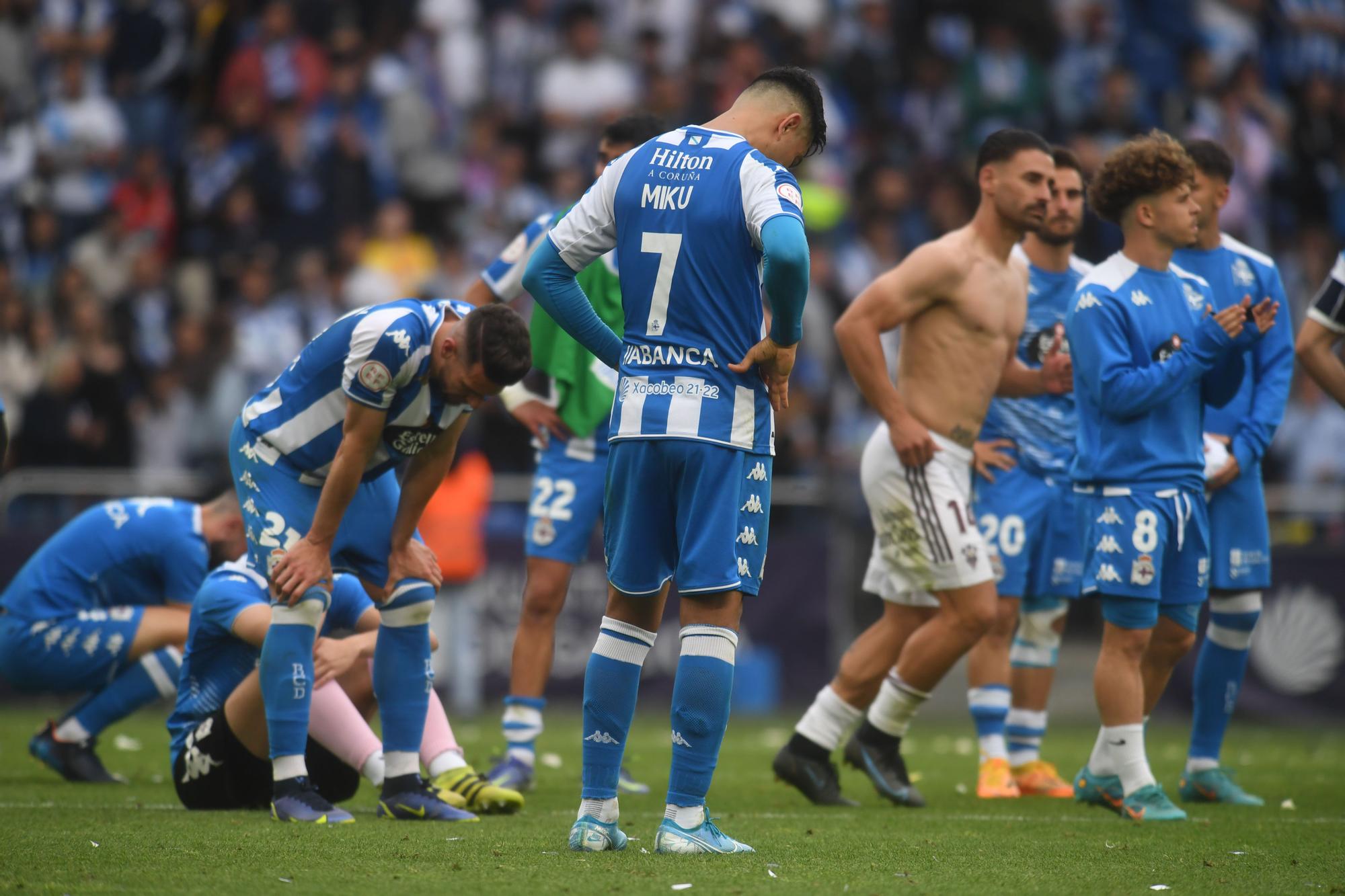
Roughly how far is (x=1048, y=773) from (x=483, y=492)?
19.8 ft

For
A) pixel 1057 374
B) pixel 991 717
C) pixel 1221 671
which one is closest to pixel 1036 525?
pixel 1057 374

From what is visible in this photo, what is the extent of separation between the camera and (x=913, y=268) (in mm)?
7156

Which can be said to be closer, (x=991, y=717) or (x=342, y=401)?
(x=342, y=401)

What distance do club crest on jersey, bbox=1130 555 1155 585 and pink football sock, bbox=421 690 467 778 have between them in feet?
9.66

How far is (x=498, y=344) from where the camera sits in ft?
19.2

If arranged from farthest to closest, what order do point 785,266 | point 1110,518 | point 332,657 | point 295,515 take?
1. point 332,657
2. point 1110,518
3. point 295,515
4. point 785,266

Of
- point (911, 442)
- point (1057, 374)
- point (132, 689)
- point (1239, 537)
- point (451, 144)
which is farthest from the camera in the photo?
point (451, 144)

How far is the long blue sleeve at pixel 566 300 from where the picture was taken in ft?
17.9

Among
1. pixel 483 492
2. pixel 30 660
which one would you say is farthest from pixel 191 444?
pixel 30 660

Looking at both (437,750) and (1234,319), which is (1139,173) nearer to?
(1234,319)

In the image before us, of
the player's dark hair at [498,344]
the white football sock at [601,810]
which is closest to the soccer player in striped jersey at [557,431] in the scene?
the player's dark hair at [498,344]

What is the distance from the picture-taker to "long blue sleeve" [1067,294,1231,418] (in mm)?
6500

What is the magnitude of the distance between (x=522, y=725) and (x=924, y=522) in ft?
7.17

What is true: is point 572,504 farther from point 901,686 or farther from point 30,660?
point 30,660
